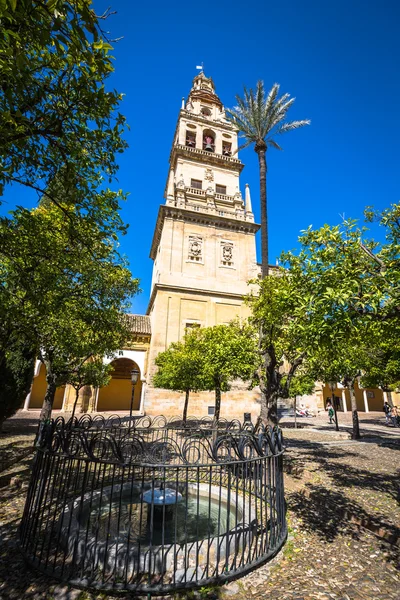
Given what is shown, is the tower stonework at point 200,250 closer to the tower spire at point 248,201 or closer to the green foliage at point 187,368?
the tower spire at point 248,201

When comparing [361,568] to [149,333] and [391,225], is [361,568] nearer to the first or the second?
[391,225]

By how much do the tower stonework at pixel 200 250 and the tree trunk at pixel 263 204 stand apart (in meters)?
11.7

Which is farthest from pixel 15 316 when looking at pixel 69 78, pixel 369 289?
pixel 369 289

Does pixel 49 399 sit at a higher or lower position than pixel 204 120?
lower

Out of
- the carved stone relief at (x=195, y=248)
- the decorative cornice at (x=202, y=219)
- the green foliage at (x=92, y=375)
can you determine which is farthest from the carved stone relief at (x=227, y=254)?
the green foliage at (x=92, y=375)

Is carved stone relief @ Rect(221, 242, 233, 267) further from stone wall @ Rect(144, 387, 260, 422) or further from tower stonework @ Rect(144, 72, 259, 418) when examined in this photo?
stone wall @ Rect(144, 387, 260, 422)

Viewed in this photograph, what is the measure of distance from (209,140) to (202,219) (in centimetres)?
1286

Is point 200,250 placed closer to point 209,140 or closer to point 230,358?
point 209,140

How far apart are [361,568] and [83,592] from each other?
351cm

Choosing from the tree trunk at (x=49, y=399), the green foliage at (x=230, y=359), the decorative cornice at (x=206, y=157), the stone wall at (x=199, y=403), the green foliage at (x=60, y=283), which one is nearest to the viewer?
the green foliage at (x=60, y=283)

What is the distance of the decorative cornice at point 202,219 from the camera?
90.5ft

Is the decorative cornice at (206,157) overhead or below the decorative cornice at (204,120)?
below

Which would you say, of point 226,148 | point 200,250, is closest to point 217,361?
point 200,250

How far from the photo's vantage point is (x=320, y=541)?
4617 millimetres
